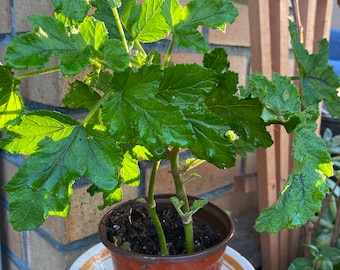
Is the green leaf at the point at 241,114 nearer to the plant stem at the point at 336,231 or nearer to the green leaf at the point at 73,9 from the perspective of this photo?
the green leaf at the point at 73,9

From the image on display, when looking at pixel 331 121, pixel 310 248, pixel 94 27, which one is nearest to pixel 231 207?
pixel 310 248

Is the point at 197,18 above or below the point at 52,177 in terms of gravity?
above

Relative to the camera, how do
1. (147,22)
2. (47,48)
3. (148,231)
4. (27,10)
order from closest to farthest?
(47,48) < (147,22) < (148,231) < (27,10)

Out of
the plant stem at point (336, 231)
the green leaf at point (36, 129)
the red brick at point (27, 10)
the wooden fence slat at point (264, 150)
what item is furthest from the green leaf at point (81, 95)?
the plant stem at point (336, 231)

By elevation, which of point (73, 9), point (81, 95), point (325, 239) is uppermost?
point (73, 9)

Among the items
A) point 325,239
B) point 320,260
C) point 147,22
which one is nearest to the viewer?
point 147,22

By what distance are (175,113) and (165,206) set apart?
0.30 metres

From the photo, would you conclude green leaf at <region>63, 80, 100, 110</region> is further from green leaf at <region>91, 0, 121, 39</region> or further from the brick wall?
the brick wall

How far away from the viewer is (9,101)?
41 centimetres

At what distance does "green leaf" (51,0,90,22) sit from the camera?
0.38 meters

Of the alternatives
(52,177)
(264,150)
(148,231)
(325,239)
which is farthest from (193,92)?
(325,239)

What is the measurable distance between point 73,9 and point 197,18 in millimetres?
141

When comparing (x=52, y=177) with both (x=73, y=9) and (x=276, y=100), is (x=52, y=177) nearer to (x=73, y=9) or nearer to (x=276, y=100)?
(x=73, y=9)

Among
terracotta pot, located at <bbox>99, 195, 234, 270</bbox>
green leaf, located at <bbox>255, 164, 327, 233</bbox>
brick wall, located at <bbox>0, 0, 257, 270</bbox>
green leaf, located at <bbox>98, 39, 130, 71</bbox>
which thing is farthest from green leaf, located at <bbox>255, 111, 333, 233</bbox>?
brick wall, located at <bbox>0, 0, 257, 270</bbox>
